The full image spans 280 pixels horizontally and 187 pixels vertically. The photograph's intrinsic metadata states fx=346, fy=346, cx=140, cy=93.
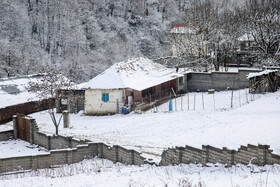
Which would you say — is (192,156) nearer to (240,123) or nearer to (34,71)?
(240,123)

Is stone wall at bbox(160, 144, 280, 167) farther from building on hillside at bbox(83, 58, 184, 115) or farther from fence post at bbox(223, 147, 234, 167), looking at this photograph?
building on hillside at bbox(83, 58, 184, 115)

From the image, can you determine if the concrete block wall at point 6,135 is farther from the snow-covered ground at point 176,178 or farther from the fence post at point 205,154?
the fence post at point 205,154

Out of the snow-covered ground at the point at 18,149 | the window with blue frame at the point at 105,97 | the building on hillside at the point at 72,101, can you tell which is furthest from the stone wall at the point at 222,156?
the building on hillside at the point at 72,101

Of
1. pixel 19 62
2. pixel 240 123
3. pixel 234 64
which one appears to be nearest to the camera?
pixel 240 123

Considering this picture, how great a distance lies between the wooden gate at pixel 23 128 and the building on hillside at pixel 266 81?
2071cm

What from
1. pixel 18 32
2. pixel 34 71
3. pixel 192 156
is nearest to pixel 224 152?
pixel 192 156

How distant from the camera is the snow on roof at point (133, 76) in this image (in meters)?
34.8

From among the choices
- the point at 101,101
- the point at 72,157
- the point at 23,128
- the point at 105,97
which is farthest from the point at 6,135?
the point at 105,97

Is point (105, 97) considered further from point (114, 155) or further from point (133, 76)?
point (114, 155)

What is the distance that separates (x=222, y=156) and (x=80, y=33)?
66.1 m

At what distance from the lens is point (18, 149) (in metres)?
25.0

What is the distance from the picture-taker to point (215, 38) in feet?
172

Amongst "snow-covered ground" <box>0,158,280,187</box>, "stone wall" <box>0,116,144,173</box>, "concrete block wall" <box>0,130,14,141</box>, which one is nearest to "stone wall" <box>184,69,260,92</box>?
"stone wall" <box>0,116,144,173</box>

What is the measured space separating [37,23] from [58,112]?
157ft
